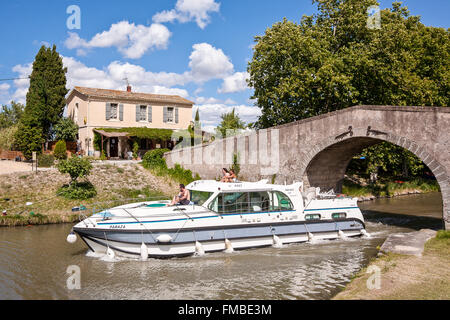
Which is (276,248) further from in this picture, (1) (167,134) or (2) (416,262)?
(1) (167,134)

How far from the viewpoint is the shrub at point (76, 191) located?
20109mm

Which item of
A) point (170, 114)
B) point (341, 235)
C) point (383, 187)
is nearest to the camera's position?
point (341, 235)

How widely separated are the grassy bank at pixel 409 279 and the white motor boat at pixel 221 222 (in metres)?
3.74

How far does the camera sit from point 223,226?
12414 millimetres

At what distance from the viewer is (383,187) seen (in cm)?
2953

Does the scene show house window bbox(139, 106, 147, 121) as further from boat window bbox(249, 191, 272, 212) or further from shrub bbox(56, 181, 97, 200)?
boat window bbox(249, 191, 272, 212)

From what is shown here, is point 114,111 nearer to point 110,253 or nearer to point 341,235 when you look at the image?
point 110,253

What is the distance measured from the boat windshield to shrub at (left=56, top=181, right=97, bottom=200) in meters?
9.43

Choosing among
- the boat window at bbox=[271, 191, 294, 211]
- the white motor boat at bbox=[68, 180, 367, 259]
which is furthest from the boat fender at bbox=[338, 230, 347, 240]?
the boat window at bbox=[271, 191, 294, 211]

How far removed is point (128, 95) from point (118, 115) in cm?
225

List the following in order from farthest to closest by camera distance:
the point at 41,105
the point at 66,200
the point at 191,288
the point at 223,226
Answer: the point at 41,105
the point at 66,200
the point at 223,226
the point at 191,288

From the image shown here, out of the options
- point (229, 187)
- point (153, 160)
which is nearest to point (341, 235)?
point (229, 187)
